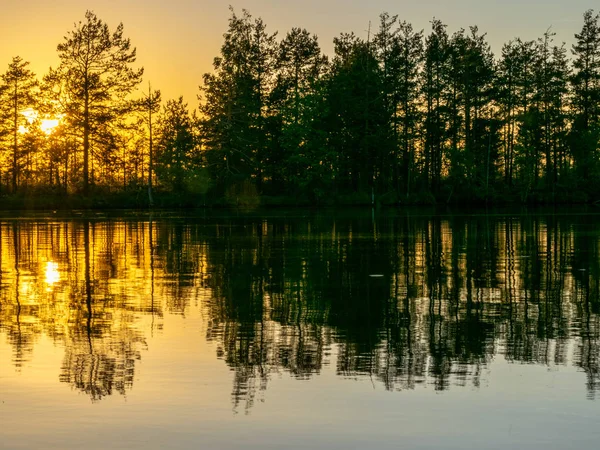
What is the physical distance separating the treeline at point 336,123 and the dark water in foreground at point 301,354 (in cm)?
6106

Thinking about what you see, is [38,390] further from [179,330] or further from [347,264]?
[347,264]

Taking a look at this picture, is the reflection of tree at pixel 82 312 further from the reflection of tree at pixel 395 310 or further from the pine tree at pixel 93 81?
the pine tree at pixel 93 81

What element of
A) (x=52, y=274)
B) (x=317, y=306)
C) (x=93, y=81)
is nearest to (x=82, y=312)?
(x=317, y=306)

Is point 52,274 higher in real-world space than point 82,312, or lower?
higher

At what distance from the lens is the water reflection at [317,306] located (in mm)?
11117

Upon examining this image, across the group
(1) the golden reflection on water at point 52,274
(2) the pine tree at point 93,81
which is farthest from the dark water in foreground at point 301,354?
(2) the pine tree at point 93,81

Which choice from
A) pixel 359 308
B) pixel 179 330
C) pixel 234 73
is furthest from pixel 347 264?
pixel 234 73

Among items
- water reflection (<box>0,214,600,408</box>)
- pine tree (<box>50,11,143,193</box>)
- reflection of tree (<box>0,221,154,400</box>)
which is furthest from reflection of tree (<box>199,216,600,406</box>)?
pine tree (<box>50,11,143,193</box>)

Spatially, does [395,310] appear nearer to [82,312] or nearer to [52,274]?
[82,312]

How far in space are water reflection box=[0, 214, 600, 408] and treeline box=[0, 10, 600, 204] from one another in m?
53.9

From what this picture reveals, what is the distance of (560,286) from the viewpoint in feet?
62.0

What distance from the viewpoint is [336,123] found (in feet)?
309

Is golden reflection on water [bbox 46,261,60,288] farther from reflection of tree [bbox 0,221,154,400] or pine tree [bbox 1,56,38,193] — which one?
pine tree [bbox 1,56,38,193]

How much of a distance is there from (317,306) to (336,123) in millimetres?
78826
